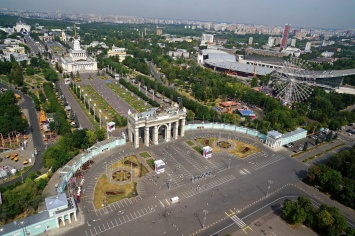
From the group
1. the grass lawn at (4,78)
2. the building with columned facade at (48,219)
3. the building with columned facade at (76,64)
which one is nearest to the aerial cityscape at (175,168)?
the building with columned facade at (48,219)

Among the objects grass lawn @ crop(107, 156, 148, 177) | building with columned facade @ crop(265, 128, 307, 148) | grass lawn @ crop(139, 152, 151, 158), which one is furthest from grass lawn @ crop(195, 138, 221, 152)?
grass lawn @ crop(107, 156, 148, 177)

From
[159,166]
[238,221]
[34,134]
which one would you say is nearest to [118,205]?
[159,166]

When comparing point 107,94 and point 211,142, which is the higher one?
point 107,94

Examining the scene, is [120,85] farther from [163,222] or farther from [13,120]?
[163,222]

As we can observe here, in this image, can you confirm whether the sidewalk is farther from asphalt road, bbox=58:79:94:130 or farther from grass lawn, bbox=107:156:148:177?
asphalt road, bbox=58:79:94:130

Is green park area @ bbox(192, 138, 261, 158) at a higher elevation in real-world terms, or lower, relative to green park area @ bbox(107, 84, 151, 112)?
lower

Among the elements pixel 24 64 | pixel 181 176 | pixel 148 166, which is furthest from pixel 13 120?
pixel 24 64

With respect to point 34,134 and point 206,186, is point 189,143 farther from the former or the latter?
point 34,134
